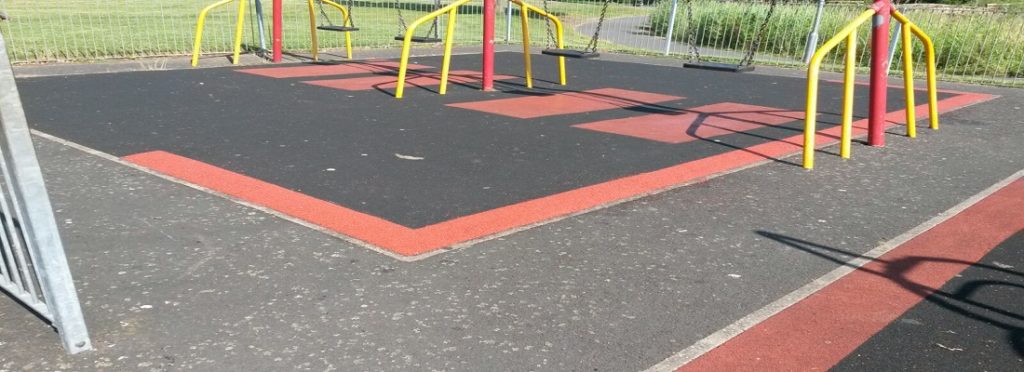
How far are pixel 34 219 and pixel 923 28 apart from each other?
51.9 feet

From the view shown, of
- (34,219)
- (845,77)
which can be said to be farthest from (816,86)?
(34,219)

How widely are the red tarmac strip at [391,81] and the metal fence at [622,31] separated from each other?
126cm

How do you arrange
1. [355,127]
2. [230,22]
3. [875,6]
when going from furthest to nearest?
[230,22]
[355,127]
[875,6]

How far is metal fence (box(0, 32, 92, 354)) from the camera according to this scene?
8.32 ft

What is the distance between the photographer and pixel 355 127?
7055 millimetres

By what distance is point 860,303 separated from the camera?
350 cm

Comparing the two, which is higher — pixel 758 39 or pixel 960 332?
pixel 758 39

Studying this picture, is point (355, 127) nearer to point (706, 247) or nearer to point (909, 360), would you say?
point (706, 247)

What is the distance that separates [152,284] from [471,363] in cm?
156

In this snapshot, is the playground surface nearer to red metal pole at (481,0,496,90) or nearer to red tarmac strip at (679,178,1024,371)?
red tarmac strip at (679,178,1024,371)

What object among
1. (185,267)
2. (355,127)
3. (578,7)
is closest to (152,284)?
(185,267)

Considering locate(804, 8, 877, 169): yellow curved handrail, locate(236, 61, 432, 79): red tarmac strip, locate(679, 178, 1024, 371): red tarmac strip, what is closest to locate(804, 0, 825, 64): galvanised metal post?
locate(236, 61, 432, 79): red tarmac strip

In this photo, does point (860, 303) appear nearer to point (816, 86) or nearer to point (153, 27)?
point (816, 86)

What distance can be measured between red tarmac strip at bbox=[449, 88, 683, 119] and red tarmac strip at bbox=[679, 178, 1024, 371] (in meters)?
4.28
